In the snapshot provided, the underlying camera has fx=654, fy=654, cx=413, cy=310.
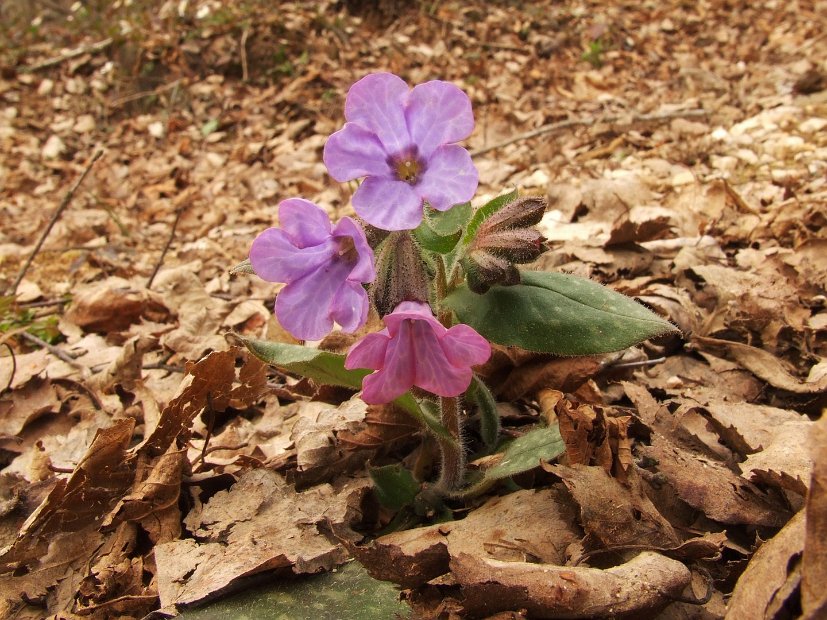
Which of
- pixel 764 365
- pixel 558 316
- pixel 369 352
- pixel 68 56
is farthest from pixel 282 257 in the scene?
pixel 68 56

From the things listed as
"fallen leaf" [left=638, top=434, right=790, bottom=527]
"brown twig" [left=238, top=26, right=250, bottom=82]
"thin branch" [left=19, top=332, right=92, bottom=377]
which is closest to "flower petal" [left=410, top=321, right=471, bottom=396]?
"fallen leaf" [left=638, top=434, right=790, bottom=527]

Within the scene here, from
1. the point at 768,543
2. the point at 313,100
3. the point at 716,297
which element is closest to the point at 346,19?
the point at 313,100

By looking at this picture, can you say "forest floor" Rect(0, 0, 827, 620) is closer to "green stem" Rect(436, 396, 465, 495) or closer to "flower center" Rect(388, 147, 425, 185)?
"green stem" Rect(436, 396, 465, 495)

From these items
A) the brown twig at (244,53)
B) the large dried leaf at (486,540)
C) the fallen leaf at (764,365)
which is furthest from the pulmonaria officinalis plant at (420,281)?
the brown twig at (244,53)

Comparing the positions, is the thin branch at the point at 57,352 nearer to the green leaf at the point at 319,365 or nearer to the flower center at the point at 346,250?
the green leaf at the point at 319,365

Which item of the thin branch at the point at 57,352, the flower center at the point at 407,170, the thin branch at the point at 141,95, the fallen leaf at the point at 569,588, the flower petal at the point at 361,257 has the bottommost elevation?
the thin branch at the point at 141,95

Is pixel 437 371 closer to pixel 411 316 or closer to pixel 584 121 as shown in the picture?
pixel 411 316

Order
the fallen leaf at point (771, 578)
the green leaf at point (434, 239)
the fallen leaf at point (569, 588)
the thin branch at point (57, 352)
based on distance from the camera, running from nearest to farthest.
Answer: the fallen leaf at point (771, 578), the fallen leaf at point (569, 588), the green leaf at point (434, 239), the thin branch at point (57, 352)
